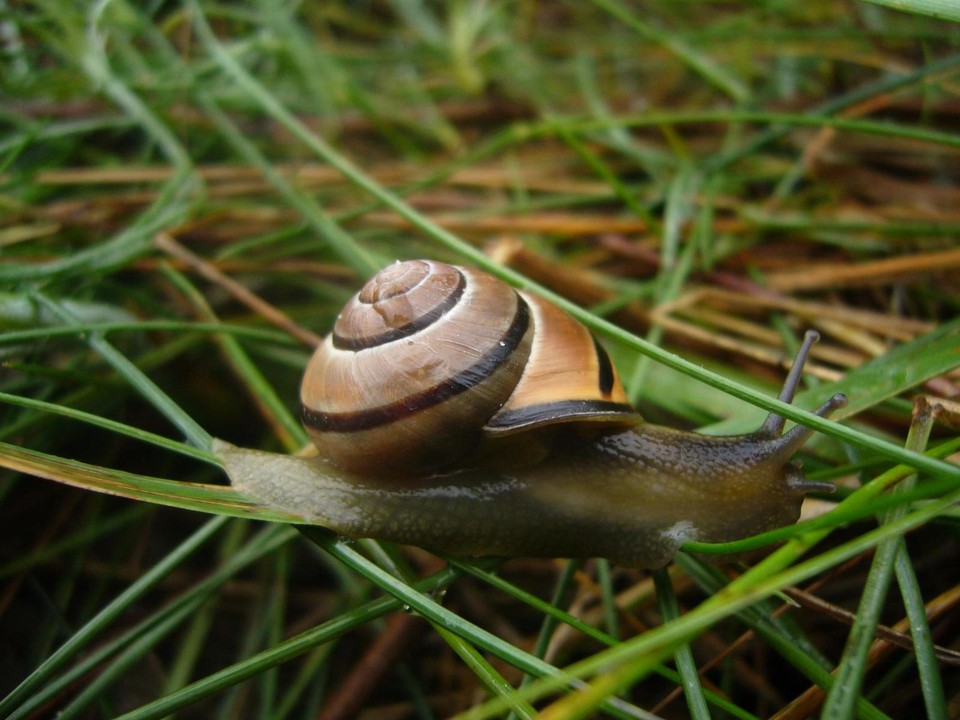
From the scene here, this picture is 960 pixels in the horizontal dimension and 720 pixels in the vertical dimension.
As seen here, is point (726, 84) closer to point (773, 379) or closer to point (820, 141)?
point (820, 141)

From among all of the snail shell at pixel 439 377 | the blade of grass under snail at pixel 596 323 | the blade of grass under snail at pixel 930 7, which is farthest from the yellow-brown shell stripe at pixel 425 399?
the blade of grass under snail at pixel 930 7

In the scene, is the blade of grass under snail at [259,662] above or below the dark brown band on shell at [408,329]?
below

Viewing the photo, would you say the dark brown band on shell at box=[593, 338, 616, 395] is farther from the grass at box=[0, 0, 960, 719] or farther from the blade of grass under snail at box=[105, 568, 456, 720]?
the blade of grass under snail at box=[105, 568, 456, 720]

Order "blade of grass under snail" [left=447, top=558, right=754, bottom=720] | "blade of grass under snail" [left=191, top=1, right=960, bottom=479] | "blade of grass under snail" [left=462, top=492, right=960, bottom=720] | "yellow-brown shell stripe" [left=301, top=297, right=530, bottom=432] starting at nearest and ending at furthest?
"blade of grass under snail" [left=462, top=492, right=960, bottom=720] < "blade of grass under snail" [left=191, top=1, right=960, bottom=479] < "blade of grass under snail" [left=447, top=558, right=754, bottom=720] < "yellow-brown shell stripe" [left=301, top=297, right=530, bottom=432]

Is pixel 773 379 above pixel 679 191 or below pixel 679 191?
below

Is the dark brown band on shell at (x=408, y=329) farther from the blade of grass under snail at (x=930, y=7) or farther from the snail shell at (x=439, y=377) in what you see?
the blade of grass under snail at (x=930, y=7)

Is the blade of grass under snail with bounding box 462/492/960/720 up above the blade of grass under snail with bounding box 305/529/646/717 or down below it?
above

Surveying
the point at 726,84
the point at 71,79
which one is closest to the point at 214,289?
the point at 71,79

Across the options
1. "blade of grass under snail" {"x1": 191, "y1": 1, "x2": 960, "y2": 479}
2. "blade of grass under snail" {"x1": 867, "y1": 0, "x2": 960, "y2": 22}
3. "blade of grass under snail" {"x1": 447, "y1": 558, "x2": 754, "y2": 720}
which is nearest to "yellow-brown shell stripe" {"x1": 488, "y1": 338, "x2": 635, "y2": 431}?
"blade of grass under snail" {"x1": 191, "y1": 1, "x2": 960, "y2": 479}
